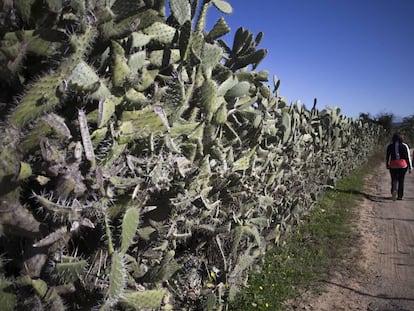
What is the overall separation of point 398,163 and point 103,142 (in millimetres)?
11146

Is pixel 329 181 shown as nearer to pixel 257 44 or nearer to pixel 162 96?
pixel 257 44

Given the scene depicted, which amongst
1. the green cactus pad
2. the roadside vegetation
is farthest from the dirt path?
the green cactus pad

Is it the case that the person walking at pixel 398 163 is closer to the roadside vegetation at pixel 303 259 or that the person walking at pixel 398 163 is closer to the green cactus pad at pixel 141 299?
the roadside vegetation at pixel 303 259

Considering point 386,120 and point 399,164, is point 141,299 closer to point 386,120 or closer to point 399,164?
point 399,164

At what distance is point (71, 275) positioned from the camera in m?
1.65

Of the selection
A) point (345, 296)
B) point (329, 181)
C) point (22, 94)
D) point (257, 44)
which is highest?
point (257, 44)

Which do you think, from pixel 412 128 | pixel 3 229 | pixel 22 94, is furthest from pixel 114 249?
pixel 412 128

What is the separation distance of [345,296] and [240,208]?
1.94 meters

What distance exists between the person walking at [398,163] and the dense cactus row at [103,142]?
9650mm

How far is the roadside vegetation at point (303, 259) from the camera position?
435 centimetres

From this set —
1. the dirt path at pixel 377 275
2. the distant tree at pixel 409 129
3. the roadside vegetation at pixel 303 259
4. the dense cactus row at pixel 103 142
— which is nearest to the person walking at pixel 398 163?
the dirt path at pixel 377 275

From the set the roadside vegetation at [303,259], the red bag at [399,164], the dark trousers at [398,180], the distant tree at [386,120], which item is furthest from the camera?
the distant tree at [386,120]

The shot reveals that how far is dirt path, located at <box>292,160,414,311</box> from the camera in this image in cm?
443

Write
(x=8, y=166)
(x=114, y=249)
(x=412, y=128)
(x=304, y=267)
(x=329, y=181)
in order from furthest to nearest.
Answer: (x=412, y=128) → (x=329, y=181) → (x=304, y=267) → (x=114, y=249) → (x=8, y=166)
